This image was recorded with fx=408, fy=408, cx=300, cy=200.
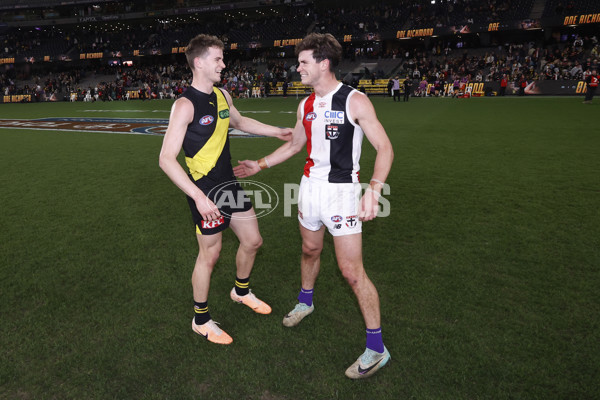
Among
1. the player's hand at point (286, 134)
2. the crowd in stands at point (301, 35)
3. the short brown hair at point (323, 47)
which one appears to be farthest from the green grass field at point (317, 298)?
the crowd in stands at point (301, 35)

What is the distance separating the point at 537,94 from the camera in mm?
26469

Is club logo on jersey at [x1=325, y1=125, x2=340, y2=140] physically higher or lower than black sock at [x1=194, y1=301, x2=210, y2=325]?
higher

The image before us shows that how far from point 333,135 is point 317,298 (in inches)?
67.7

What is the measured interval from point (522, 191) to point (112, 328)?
620 cm

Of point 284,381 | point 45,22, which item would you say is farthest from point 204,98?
point 45,22

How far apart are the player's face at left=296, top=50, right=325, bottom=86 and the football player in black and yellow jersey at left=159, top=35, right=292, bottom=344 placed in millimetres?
603

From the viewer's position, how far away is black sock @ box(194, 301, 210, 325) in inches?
126

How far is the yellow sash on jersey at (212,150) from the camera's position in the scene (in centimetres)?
300

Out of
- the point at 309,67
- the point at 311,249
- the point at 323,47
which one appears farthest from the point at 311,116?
the point at 311,249

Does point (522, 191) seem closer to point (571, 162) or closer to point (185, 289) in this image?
point (571, 162)

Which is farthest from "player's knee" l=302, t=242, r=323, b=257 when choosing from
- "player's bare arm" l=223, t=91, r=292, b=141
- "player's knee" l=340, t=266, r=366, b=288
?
"player's bare arm" l=223, t=91, r=292, b=141

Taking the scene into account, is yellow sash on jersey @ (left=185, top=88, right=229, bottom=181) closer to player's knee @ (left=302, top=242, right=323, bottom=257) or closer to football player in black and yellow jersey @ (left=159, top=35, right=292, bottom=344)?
football player in black and yellow jersey @ (left=159, top=35, right=292, bottom=344)

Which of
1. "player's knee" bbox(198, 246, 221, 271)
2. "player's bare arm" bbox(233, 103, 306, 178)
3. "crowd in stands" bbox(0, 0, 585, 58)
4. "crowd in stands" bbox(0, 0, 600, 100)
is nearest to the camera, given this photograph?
"player's knee" bbox(198, 246, 221, 271)

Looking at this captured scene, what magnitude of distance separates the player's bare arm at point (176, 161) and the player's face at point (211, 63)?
0.27 metres
